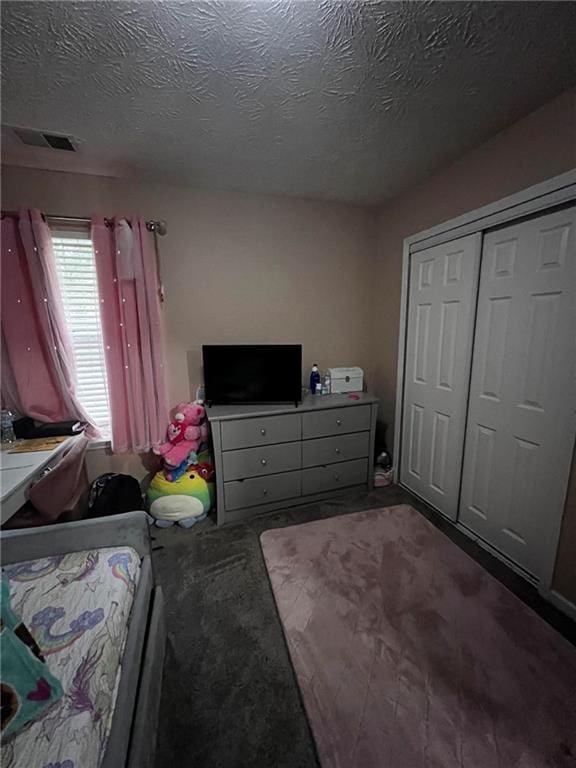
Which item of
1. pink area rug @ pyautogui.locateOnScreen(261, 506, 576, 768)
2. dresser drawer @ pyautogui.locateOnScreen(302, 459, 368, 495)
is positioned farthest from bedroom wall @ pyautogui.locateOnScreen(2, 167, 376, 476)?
pink area rug @ pyautogui.locateOnScreen(261, 506, 576, 768)

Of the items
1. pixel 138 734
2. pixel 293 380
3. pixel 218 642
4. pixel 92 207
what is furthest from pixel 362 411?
pixel 92 207

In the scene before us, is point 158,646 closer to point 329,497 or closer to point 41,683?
point 41,683

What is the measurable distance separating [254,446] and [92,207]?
1965mm

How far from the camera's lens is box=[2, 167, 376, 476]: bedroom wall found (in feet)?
6.77

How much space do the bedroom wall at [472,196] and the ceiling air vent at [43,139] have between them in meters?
2.28

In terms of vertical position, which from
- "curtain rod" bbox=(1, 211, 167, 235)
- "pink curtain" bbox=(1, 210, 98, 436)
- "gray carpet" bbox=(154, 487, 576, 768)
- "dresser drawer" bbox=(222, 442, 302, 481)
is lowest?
"gray carpet" bbox=(154, 487, 576, 768)

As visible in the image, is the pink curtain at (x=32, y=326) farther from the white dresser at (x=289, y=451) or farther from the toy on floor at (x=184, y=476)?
the white dresser at (x=289, y=451)

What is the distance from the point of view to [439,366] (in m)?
2.21

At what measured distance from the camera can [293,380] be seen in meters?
2.38

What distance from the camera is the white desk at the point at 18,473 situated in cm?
128

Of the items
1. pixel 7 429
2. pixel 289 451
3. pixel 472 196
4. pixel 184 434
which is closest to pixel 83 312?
pixel 7 429

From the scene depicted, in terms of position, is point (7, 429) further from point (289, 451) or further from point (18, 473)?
point (289, 451)

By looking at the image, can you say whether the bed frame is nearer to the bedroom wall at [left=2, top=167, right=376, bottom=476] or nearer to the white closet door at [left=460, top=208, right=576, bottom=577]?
the bedroom wall at [left=2, top=167, right=376, bottom=476]

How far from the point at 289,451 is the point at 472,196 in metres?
2.06
